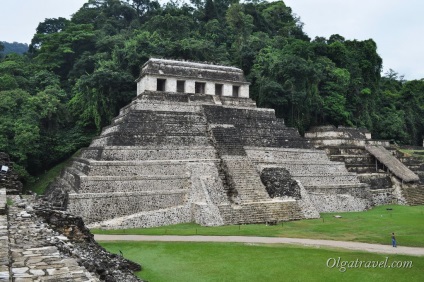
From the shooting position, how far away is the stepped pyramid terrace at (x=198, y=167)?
19.2m

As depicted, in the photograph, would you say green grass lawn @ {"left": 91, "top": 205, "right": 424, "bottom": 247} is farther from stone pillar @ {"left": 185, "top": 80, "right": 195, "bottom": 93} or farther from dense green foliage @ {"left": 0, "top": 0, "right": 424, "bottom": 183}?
dense green foliage @ {"left": 0, "top": 0, "right": 424, "bottom": 183}

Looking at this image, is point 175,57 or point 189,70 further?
point 175,57

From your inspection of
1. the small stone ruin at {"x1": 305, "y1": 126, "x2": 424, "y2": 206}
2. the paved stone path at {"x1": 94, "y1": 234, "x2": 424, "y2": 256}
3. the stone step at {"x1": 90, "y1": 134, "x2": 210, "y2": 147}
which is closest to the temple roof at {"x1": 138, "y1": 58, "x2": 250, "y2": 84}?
the stone step at {"x1": 90, "y1": 134, "x2": 210, "y2": 147}

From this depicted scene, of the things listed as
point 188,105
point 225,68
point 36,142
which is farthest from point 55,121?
point 225,68

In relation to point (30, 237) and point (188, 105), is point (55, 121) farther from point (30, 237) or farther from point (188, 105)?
point (30, 237)

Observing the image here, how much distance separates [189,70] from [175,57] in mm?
7388

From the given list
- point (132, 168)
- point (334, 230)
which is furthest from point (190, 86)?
point (334, 230)

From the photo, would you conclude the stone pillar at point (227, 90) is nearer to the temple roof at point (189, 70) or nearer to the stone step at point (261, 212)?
the temple roof at point (189, 70)

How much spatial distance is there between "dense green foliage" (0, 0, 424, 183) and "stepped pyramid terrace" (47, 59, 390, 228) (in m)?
4.98

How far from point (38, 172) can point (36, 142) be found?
258cm

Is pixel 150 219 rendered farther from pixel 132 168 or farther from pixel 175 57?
pixel 175 57

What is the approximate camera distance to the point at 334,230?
17.3 metres

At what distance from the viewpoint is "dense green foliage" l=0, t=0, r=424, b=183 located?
30.3 meters

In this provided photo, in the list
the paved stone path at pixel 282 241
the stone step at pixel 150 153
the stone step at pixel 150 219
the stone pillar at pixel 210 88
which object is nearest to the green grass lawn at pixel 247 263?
the paved stone path at pixel 282 241
